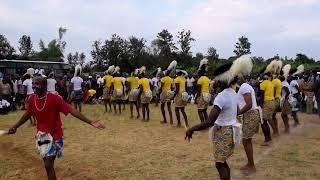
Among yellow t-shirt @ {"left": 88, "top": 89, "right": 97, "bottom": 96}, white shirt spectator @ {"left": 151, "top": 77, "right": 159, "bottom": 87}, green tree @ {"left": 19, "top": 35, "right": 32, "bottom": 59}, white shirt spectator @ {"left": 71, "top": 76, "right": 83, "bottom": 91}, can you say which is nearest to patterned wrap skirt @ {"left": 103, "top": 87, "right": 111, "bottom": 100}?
white shirt spectator @ {"left": 71, "top": 76, "right": 83, "bottom": 91}

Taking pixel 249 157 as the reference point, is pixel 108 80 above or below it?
above

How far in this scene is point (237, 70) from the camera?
6.45 meters

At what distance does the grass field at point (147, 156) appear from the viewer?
317 inches

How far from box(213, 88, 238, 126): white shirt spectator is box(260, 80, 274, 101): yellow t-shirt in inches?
195

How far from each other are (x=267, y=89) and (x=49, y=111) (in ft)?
20.5

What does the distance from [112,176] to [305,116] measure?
39.5 feet

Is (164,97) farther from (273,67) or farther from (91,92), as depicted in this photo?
(91,92)

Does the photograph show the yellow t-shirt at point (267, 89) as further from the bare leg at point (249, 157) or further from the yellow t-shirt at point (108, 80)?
the yellow t-shirt at point (108, 80)

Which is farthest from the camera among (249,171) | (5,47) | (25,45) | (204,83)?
(25,45)

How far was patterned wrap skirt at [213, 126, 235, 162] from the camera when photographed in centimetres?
615

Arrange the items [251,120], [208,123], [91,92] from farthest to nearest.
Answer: [91,92]
[251,120]
[208,123]

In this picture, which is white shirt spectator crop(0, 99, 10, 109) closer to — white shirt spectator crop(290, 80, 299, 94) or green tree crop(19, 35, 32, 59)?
white shirt spectator crop(290, 80, 299, 94)

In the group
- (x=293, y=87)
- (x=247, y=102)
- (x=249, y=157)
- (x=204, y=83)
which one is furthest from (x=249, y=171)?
(x=293, y=87)

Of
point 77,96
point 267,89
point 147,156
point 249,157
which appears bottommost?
point 147,156
